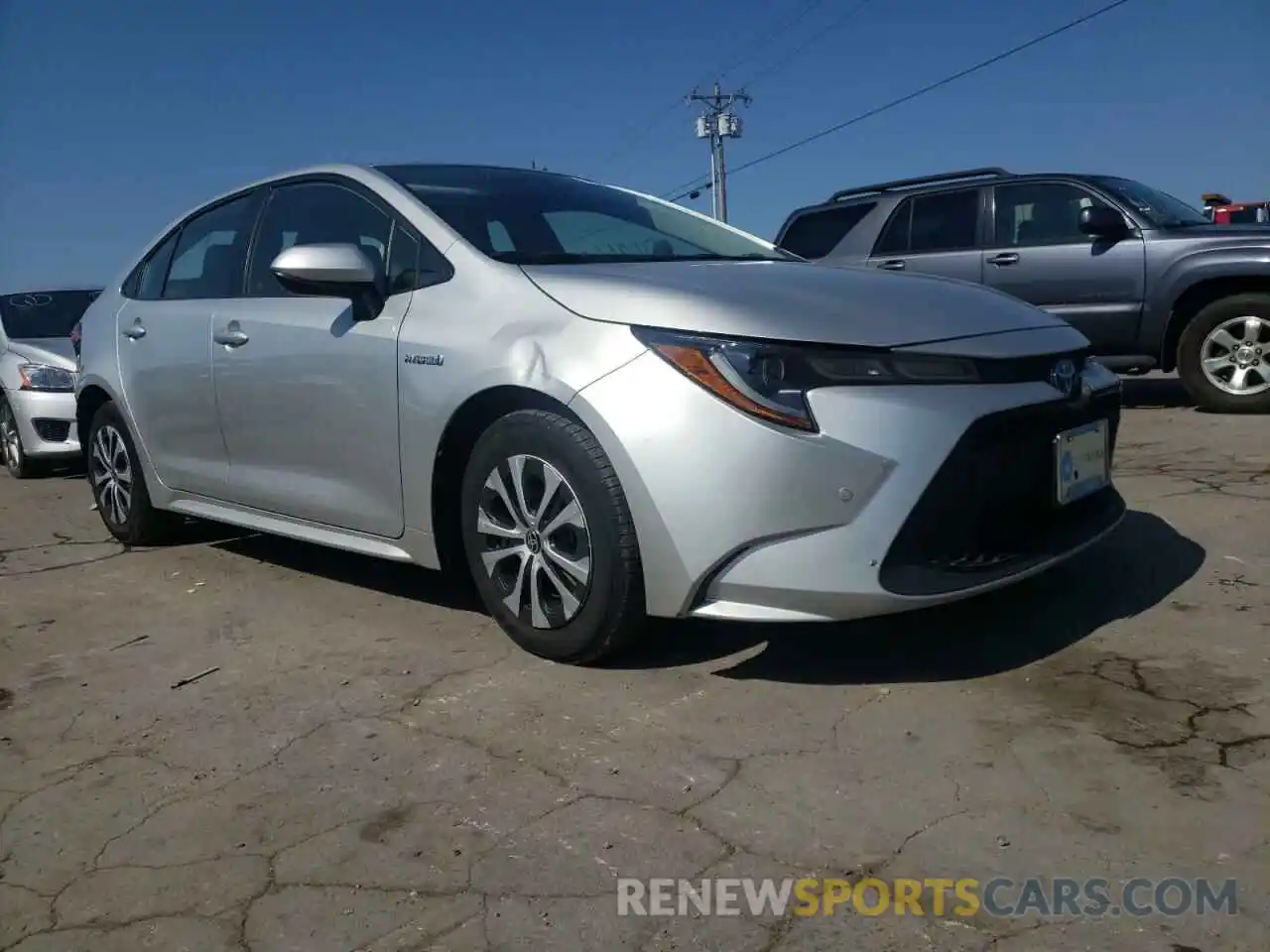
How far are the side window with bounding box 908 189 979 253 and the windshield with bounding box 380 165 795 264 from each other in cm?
430

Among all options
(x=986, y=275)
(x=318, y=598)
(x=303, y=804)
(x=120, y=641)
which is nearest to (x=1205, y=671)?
(x=303, y=804)

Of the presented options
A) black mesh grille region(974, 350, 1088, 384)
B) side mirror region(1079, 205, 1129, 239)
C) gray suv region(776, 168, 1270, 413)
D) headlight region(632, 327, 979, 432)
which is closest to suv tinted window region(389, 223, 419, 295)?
headlight region(632, 327, 979, 432)

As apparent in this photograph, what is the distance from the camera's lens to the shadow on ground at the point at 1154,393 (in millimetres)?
8381

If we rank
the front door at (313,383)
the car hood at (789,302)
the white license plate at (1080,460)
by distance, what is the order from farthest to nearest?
the front door at (313,383)
the white license plate at (1080,460)
the car hood at (789,302)

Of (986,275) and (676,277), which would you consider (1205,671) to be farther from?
(986,275)

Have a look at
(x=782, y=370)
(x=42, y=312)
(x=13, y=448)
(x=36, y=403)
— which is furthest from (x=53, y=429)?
(x=782, y=370)

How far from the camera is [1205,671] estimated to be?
294cm

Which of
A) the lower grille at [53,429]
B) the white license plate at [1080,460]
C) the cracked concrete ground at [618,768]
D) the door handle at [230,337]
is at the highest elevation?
the door handle at [230,337]

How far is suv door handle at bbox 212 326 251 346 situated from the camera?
4135mm

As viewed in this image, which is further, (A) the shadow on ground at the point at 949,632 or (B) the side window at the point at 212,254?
(B) the side window at the point at 212,254

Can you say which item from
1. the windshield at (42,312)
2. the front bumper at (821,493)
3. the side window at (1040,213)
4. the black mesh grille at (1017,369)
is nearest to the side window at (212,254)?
the front bumper at (821,493)

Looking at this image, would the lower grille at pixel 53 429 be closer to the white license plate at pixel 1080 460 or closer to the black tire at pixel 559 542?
the black tire at pixel 559 542

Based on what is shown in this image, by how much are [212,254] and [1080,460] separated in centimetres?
339

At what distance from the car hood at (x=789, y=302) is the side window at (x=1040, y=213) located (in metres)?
4.86
